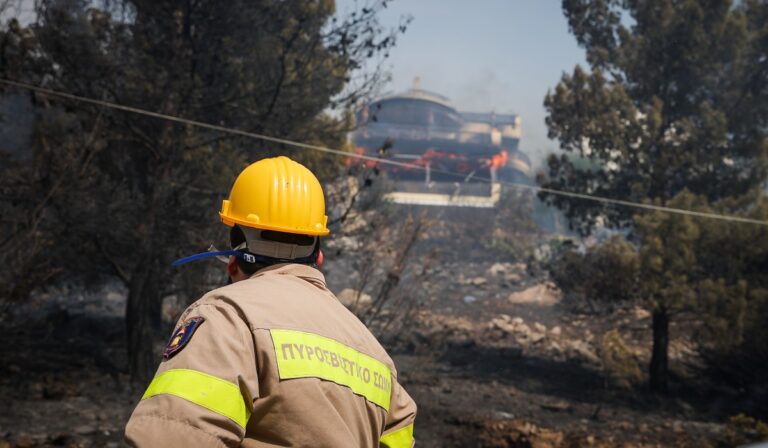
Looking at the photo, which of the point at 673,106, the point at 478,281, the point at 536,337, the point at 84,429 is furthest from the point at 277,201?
the point at 478,281

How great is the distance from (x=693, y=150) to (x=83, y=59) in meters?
10.6

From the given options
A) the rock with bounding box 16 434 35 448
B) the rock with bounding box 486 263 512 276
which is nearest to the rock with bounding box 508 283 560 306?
the rock with bounding box 486 263 512 276

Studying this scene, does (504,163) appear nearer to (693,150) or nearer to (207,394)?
(693,150)

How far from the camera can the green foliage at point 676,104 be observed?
1404cm

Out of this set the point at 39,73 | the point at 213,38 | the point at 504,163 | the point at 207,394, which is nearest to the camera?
the point at 207,394

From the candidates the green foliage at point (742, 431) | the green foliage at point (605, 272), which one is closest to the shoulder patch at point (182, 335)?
the green foliage at point (742, 431)

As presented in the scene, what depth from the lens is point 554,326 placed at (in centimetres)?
2127

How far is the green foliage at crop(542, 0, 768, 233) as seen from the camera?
46.1ft

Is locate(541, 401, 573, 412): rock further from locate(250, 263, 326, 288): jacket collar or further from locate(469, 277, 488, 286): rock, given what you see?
locate(469, 277, 488, 286): rock

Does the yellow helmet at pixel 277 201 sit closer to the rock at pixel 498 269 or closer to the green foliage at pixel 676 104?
the green foliage at pixel 676 104

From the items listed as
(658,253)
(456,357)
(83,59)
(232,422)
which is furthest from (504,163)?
(232,422)

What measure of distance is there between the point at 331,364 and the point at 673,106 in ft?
47.7

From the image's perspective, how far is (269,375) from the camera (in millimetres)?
1599

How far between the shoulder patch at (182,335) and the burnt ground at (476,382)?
20.9ft
